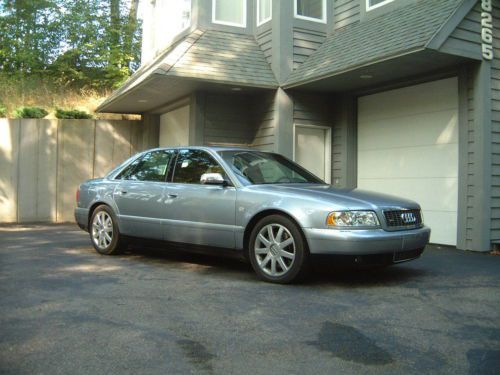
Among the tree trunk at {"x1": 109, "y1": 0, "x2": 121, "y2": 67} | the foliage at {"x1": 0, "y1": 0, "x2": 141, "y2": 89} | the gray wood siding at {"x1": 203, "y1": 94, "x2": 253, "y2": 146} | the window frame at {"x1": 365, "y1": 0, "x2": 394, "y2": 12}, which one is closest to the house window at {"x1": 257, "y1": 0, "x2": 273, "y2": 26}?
the gray wood siding at {"x1": 203, "y1": 94, "x2": 253, "y2": 146}

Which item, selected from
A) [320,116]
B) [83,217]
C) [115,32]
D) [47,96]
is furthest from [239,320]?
[115,32]

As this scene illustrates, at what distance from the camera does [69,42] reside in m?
24.9

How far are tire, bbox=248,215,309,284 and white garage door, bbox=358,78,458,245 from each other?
171 inches

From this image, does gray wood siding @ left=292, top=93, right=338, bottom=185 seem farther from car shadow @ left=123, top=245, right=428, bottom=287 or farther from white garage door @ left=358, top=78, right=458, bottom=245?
car shadow @ left=123, top=245, right=428, bottom=287

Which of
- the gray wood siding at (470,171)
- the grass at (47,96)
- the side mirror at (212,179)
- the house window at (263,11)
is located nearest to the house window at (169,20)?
the house window at (263,11)

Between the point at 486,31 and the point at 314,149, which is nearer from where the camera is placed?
the point at 486,31

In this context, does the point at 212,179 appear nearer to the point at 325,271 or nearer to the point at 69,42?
the point at 325,271

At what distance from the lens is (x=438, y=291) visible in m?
5.14

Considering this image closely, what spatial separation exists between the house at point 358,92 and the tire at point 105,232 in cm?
331

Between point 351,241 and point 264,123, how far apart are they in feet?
21.3

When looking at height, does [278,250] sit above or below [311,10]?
below

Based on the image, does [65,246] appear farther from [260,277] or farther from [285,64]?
[285,64]

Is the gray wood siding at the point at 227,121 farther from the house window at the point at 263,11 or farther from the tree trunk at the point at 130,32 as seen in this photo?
the tree trunk at the point at 130,32

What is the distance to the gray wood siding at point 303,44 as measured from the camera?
10828 millimetres
